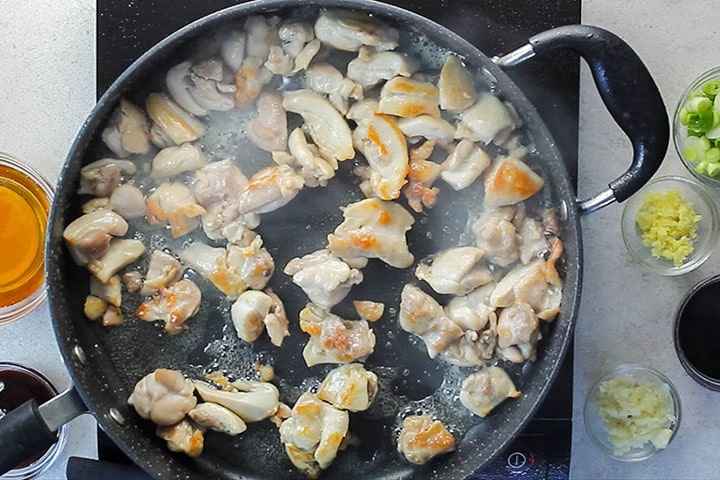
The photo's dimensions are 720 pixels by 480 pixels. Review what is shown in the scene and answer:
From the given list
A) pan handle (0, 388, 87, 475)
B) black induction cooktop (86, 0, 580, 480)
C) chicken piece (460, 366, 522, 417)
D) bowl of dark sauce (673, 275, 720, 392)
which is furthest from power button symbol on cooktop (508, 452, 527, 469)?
pan handle (0, 388, 87, 475)

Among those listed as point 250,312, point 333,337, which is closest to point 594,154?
point 333,337

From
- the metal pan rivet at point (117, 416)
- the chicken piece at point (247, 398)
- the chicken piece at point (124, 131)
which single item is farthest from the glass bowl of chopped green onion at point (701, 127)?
the metal pan rivet at point (117, 416)

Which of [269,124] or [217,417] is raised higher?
[269,124]

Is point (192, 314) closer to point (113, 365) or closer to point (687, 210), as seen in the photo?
point (113, 365)

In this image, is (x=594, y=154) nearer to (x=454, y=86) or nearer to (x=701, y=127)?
(x=701, y=127)

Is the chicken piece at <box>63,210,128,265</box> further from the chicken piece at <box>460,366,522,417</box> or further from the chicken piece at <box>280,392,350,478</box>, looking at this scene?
the chicken piece at <box>460,366,522,417</box>

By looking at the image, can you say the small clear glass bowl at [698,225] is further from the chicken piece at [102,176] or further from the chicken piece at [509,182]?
the chicken piece at [102,176]
